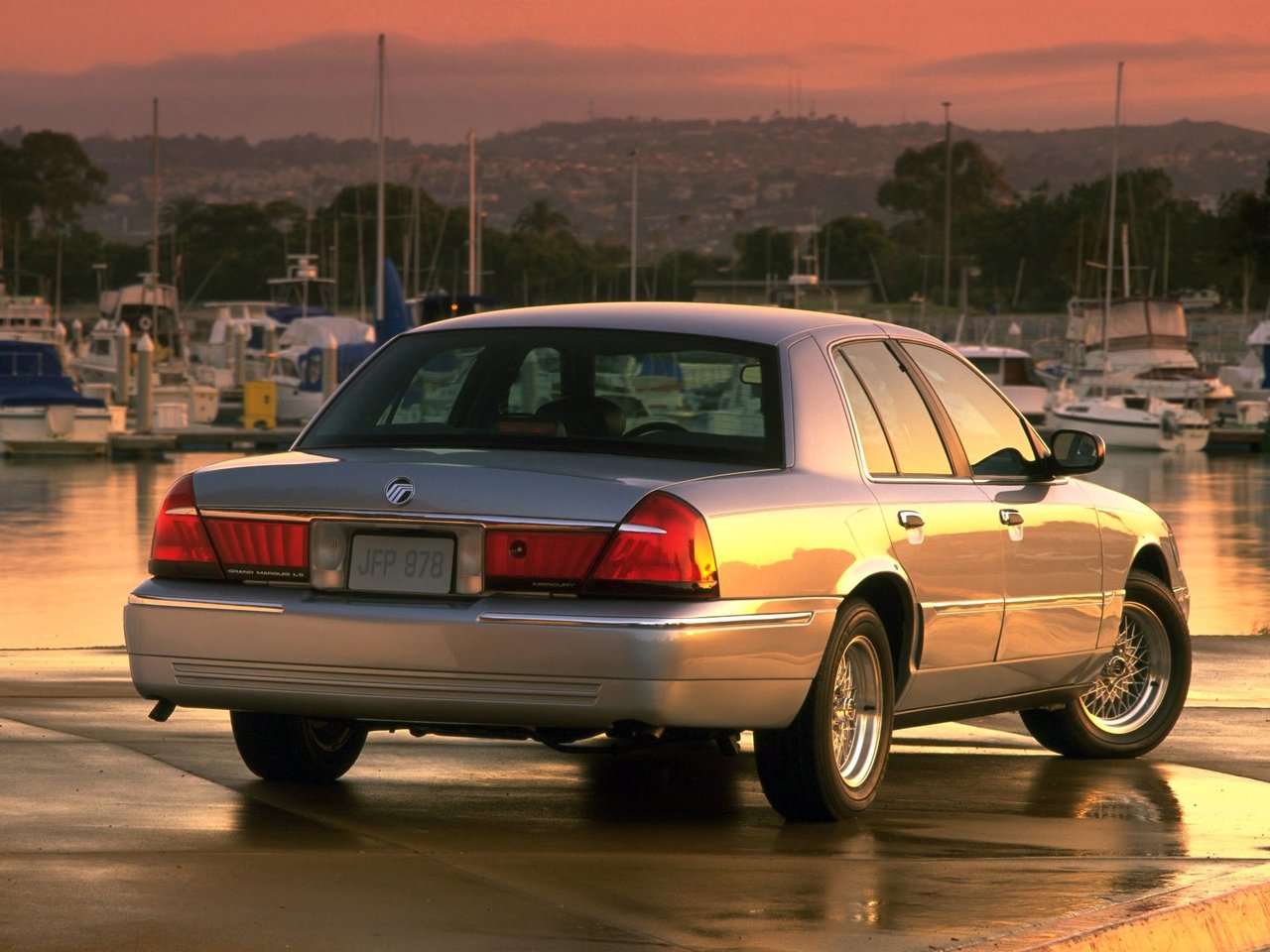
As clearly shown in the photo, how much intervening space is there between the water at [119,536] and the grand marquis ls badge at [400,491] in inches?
319

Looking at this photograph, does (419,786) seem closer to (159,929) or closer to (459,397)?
(459,397)

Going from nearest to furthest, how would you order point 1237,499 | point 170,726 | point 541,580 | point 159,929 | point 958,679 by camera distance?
point 159,929 < point 541,580 < point 958,679 < point 170,726 < point 1237,499

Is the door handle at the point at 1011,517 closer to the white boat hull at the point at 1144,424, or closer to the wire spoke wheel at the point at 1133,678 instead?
the wire spoke wheel at the point at 1133,678

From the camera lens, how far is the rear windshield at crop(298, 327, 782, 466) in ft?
23.7

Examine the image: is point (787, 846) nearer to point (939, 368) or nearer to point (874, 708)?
point (874, 708)

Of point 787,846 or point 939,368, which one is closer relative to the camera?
point 787,846

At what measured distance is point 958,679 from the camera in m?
8.07

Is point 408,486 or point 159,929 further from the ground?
point 408,486

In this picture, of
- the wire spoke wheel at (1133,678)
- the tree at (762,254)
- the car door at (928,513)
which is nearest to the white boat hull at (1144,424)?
the wire spoke wheel at (1133,678)

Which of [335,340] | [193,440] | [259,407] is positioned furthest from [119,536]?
[335,340]

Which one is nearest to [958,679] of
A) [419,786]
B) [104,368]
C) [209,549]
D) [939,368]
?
[939,368]

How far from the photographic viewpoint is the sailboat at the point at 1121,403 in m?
56.7

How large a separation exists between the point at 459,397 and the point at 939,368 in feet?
5.93

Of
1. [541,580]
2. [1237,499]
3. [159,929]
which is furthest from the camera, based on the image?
[1237,499]
